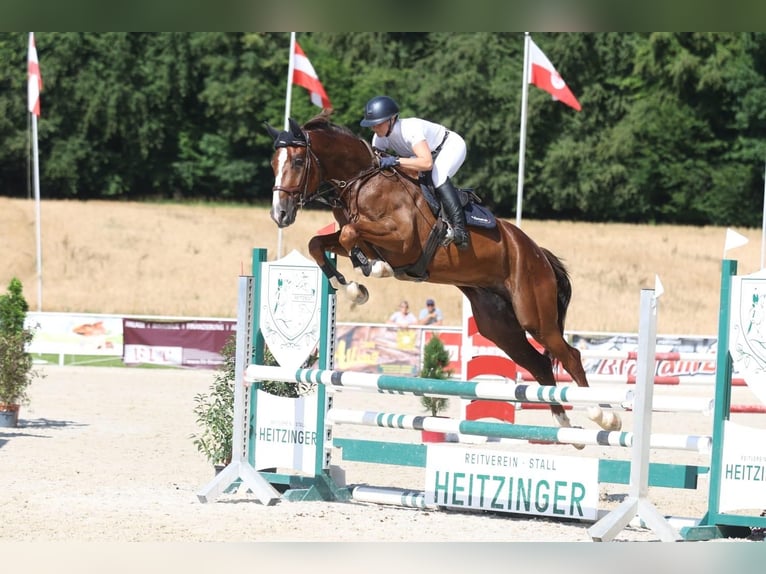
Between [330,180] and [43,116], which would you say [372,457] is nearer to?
[330,180]

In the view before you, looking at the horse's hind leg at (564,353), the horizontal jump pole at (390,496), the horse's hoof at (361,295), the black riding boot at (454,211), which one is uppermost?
the black riding boot at (454,211)

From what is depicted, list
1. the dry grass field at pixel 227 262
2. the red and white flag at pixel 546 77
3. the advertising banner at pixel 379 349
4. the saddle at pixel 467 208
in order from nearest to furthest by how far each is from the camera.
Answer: the saddle at pixel 467 208, the red and white flag at pixel 546 77, the advertising banner at pixel 379 349, the dry grass field at pixel 227 262

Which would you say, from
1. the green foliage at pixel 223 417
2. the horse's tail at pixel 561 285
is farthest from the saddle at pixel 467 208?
the green foliage at pixel 223 417

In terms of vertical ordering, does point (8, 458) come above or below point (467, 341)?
below

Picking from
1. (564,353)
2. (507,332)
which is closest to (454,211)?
(507,332)

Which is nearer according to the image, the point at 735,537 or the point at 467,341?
the point at 735,537

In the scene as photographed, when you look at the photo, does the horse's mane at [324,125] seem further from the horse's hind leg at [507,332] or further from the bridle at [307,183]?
the horse's hind leg at [507,332]

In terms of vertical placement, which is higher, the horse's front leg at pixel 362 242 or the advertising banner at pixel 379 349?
the horse's front leg at pixel 362 242

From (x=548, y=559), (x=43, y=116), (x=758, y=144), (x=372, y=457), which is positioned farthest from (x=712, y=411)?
(x=43, y=116)

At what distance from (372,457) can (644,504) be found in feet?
5.16

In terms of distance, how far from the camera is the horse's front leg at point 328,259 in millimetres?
5457

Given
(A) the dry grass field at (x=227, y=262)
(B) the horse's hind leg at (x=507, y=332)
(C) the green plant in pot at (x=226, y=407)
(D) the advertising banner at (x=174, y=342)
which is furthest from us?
(A) the dry grass field at (x=227, y=262)

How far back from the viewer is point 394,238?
5.43m

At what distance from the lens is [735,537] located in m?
5.09
